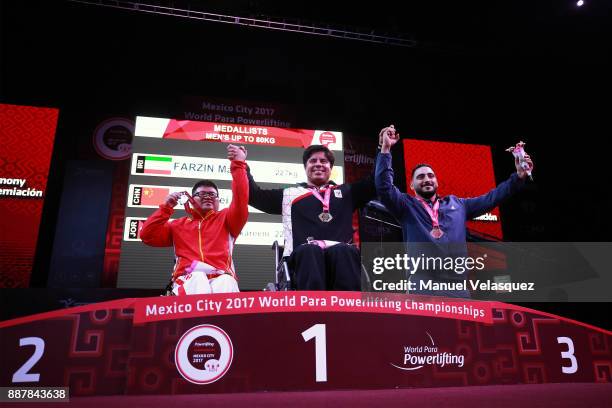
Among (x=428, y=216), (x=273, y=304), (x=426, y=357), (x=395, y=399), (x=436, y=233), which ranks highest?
(x=428, y=216)

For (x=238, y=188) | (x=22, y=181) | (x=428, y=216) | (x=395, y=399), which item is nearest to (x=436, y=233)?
(x=428, y=216)

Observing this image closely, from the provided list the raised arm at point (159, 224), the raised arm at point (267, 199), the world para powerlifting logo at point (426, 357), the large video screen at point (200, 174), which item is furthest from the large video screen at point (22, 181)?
the world para powerlifting logo at point (426, 357)

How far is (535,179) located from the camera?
612 cm

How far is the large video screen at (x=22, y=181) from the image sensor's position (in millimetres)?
4664

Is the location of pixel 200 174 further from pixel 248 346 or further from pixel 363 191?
pixel 248 346

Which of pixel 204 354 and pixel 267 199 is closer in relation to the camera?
pixel 204 354

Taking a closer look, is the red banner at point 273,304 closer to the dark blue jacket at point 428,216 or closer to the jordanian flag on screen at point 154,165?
the dark blue jacket at point 428,216

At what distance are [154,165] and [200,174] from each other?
55cm

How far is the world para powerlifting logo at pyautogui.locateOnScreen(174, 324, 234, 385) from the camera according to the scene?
1651 mm

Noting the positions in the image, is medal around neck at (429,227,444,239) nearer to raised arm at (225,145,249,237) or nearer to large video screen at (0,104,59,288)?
raised arm at (225,145,249,237)

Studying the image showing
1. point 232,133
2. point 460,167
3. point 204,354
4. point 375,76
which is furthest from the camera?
point 460,167

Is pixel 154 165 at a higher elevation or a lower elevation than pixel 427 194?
higher

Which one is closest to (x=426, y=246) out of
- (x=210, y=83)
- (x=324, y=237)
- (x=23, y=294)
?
(x=324, y=237)

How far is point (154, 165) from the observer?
16.0ft
